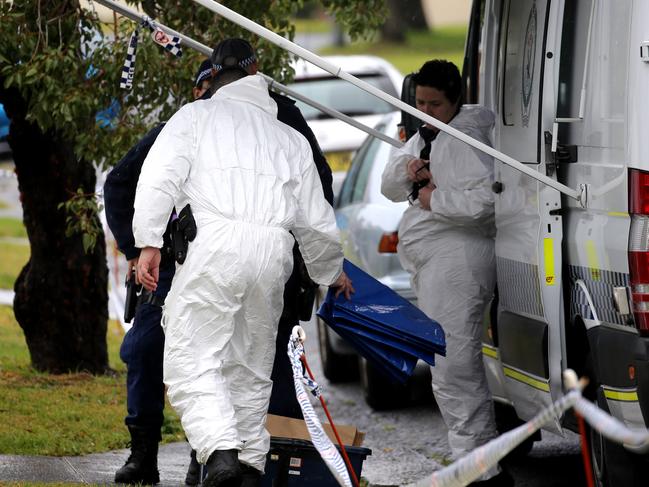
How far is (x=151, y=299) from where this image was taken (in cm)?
627

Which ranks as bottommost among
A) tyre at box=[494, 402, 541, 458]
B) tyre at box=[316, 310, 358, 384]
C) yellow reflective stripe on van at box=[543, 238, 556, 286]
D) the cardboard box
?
tyre at box=[316, 310, 358, 384]

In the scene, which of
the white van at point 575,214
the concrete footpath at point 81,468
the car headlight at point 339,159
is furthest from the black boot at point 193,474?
the car headlight at point 339,159

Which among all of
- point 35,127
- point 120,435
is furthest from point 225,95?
point 35,127

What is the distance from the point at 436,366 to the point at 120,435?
6.17ft

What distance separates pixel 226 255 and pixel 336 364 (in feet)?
15.8

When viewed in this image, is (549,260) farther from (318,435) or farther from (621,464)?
(318,435)

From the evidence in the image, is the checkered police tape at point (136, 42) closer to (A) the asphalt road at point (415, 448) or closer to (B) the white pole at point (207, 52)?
(B) the white pole at point (207, 52)

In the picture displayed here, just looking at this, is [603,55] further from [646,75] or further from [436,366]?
[436,366]

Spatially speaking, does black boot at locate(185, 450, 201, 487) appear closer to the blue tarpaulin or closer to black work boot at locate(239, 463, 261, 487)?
black work boot at locate(239, 463, 261, 487)

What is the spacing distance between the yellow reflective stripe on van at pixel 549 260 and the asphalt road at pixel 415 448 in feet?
2.90

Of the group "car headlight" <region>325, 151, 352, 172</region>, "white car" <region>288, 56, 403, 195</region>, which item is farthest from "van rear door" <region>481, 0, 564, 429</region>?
"white car" <region>288, 56, 403, 195</region>

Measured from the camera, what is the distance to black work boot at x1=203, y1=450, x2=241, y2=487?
525cm

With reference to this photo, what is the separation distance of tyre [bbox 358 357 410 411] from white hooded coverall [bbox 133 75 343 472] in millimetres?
3388

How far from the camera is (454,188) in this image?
21.7 feet
